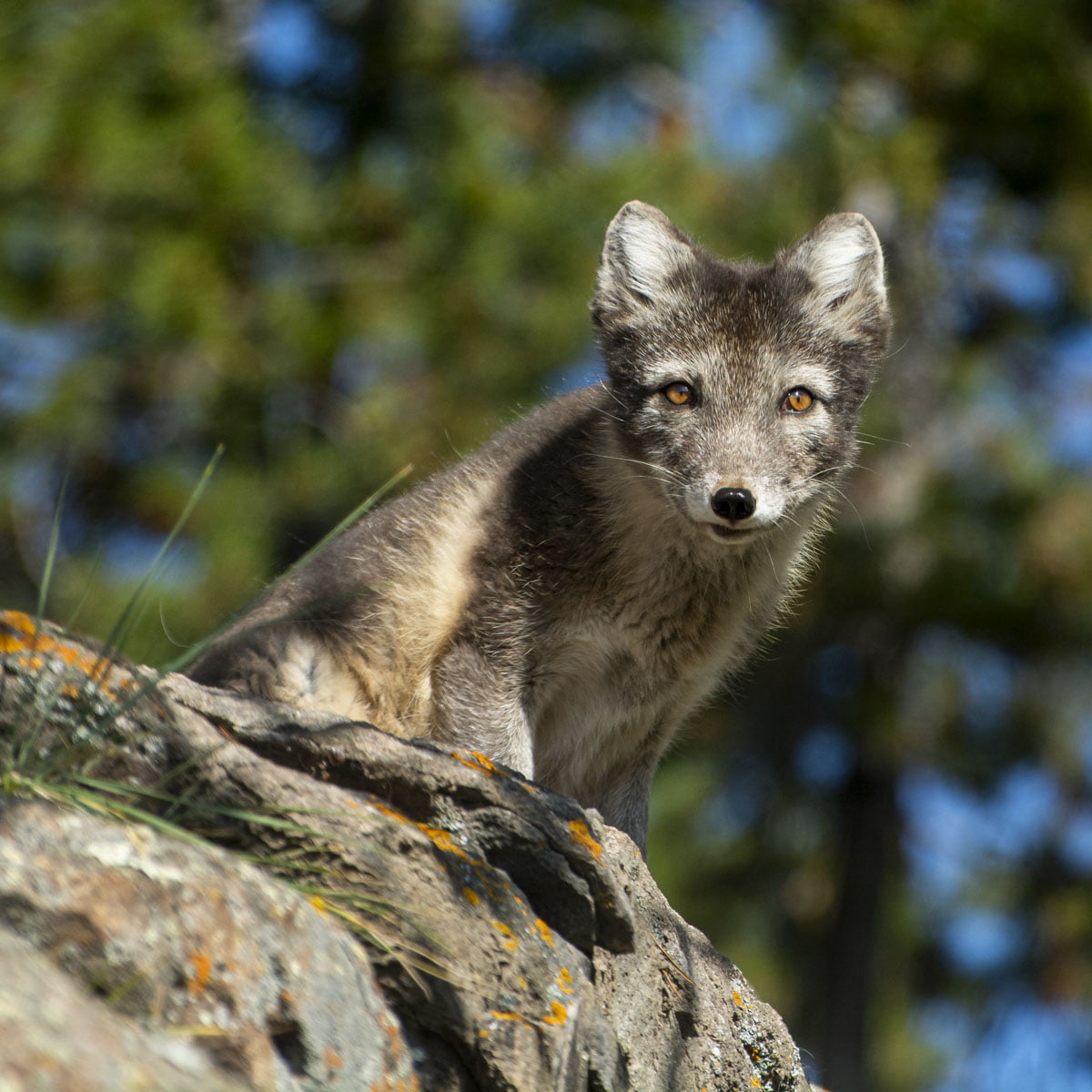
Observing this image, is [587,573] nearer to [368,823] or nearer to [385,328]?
[368,823]

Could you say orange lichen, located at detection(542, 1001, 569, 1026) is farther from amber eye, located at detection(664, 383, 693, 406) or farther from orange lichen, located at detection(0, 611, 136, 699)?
amber eye, located at detection(664, 383, 693, 406)

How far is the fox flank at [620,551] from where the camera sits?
475cm

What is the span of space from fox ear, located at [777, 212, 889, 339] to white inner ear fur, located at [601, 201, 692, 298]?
15.6 inches

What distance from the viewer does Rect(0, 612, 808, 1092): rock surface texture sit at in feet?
8.29

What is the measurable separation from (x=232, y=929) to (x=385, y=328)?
815 cm

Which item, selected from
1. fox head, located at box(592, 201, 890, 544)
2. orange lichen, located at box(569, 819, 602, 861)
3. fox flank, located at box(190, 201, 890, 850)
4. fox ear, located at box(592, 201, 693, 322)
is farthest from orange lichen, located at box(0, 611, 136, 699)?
fox ear, located at box(592, 201, 693, 322)

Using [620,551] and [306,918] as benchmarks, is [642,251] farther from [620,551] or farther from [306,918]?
[306,918]

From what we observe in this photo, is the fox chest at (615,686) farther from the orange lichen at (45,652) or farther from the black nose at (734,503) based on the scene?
the orange lichen at (45,652)

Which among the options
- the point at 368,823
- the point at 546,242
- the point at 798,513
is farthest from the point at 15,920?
the point at 546,242

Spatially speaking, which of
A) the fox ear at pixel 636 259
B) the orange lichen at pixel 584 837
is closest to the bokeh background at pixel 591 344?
the fox ear at pixel 636 259

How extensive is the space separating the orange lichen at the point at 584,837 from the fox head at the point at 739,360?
1320 mm

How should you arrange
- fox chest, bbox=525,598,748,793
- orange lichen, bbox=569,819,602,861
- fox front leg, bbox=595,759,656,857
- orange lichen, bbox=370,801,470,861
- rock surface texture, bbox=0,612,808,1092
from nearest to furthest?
rock surface texture, bbox=0,612,808,1092
orange lichen, bbox=370,801,470,861
orange lichen, bbox=569,819,602,861
fox chest, bbox=525,598,748,793
fox front leg, bbox=595,759,656,857

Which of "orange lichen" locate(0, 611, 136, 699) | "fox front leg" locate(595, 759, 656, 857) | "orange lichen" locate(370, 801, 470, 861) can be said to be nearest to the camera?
"orange lichen" locate(0, 611, 136, 699)

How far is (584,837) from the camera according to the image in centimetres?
359
